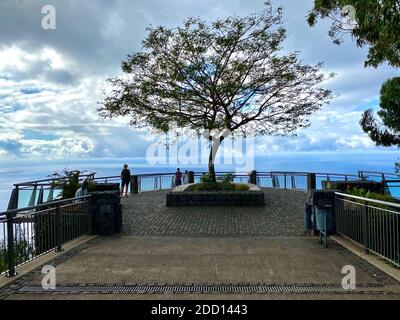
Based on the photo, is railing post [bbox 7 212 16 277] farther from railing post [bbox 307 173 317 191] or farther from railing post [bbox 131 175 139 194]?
railing post [bbox 307 173 317 191]

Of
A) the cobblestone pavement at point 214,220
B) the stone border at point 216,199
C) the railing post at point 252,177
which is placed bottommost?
the cobblestone pavement at point 214,220

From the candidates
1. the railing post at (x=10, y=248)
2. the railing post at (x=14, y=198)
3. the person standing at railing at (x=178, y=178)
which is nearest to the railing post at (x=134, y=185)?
the person standing at railing at (x=178, y=178)

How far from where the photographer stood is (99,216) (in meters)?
11.1

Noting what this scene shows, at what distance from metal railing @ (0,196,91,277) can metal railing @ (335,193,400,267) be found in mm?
6391

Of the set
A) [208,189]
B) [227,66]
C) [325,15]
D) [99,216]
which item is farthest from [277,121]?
[99,216]

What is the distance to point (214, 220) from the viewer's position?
554 inches

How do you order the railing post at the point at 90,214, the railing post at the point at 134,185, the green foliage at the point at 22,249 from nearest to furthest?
the green foliage at the point at 22,249 < the railing post at the point at 90,214 < the railing post at the point at 134,185

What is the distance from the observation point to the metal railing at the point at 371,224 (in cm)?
703

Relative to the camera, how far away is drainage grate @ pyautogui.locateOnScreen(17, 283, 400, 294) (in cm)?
570

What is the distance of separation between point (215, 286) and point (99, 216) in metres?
5.98

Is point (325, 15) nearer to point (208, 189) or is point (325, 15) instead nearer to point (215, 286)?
point (208, 189)

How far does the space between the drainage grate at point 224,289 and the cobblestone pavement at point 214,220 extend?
514 centimetres

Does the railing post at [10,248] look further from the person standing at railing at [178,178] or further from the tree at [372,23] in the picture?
the person standing at railing at [178,178]

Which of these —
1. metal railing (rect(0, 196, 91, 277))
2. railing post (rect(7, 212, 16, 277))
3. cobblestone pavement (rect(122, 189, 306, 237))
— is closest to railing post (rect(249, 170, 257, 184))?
cobblestone pavement (rect(122, 189, 306, 237))
